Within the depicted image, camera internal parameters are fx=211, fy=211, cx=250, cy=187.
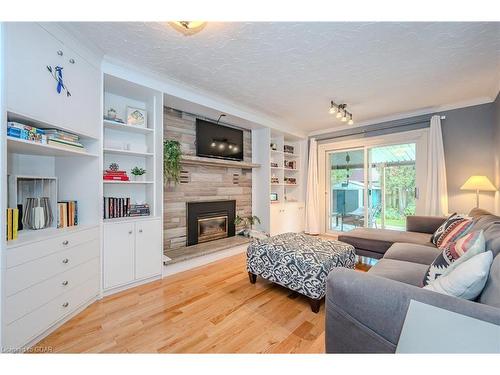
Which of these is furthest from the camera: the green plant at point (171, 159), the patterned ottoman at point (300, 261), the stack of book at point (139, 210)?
the green plant at point (171, 159)

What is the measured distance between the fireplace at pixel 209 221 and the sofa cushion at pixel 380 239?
178 cm

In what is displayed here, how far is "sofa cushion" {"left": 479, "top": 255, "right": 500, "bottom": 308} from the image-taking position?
0.85m

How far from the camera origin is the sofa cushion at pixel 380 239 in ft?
7.99

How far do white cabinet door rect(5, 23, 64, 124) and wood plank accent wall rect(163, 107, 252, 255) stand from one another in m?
1.36

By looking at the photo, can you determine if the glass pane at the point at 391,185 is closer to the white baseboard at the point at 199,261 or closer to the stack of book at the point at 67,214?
the white baseboard at the point at 199,261

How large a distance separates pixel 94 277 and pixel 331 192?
438 cm

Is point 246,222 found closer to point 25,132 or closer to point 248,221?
point 248,221

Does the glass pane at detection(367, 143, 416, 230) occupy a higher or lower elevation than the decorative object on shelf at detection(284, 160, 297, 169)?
lower

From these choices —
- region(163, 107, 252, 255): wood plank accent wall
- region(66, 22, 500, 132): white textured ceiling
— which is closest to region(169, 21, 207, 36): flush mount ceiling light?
region(66, 22, 500, 132): white textured ceiling

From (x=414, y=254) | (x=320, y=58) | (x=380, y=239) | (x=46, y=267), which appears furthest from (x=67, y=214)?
(x=380, y=239)

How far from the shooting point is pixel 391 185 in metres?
3.97

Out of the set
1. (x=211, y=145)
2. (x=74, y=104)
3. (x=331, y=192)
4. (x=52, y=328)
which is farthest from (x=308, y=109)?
(x=52, y=328)

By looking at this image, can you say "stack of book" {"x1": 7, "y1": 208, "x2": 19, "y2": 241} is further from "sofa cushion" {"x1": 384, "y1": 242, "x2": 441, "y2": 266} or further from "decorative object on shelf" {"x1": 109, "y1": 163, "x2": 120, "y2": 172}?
"sofa cushion" {"x1": 384, "y1": 242, "x2": 441, "y2": 266}

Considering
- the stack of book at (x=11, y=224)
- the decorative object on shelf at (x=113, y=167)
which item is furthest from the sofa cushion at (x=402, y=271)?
the decorative object on shelf at (x=113, y=167)
